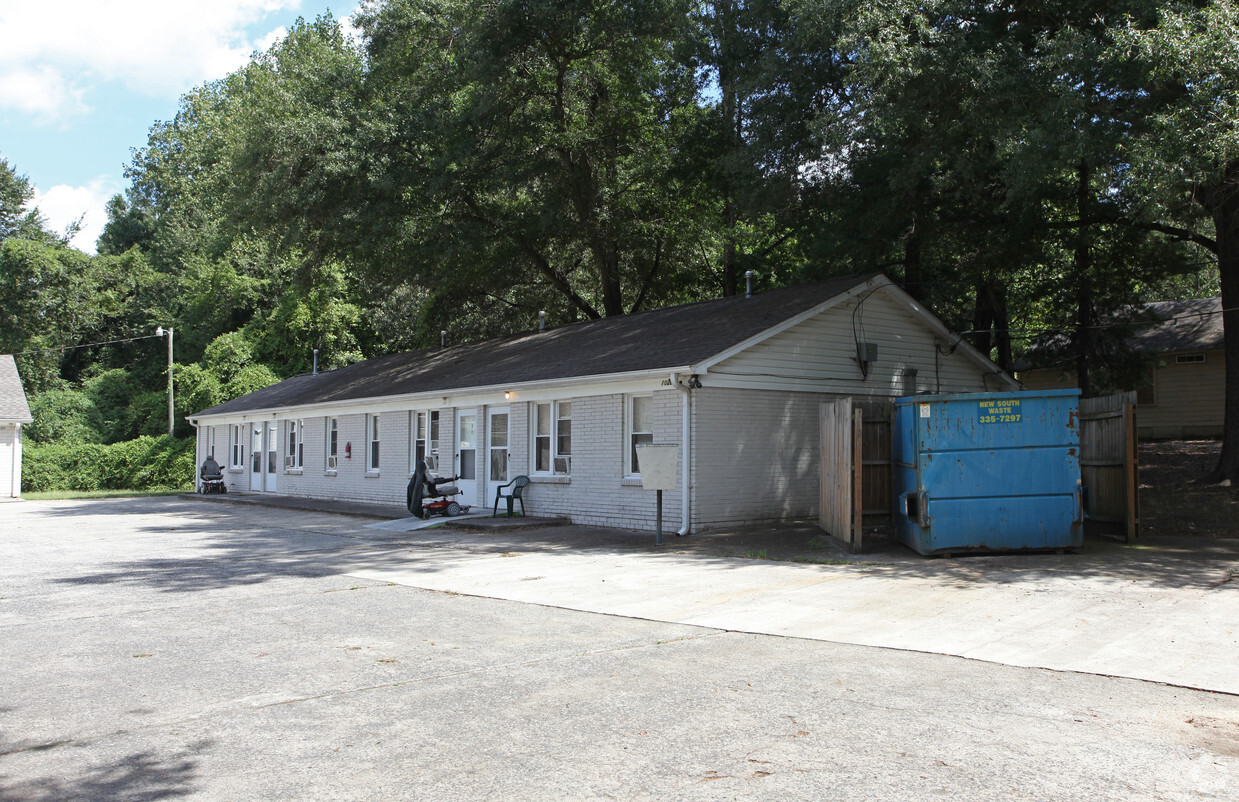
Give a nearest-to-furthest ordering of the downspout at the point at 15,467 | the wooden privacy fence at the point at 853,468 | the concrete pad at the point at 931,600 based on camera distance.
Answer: the concrete pad at the point at 931,600 → the wooden privacy fence at the point at 853,468 → the downspout at the point at 15,467

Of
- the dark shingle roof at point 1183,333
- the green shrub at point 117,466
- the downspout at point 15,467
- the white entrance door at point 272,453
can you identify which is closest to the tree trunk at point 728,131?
the dark shingle roof at point 1183,333

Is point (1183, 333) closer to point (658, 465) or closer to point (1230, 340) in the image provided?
point (1230, 340)

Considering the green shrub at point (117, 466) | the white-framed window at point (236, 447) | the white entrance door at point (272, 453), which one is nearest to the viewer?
the white entrance door at point (272, 453)

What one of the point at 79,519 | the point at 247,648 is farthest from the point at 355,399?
the point at 247,648

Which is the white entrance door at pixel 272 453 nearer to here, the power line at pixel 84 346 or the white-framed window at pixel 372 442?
the white-framed window at pixel 372 442

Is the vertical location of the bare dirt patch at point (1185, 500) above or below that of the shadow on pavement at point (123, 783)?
above

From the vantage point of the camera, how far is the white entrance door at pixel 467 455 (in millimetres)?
20953

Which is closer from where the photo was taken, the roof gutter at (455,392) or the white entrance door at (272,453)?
the roof gutter at (455,392)

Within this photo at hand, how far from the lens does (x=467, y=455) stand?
21328mm

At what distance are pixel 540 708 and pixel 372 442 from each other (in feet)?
66.4

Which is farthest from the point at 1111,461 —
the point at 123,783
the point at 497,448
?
the point at 123,783

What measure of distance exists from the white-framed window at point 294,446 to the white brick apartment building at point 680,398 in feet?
16.9

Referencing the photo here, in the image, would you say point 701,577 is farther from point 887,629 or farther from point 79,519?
point 79,519

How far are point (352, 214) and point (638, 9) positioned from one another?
29.9ft
